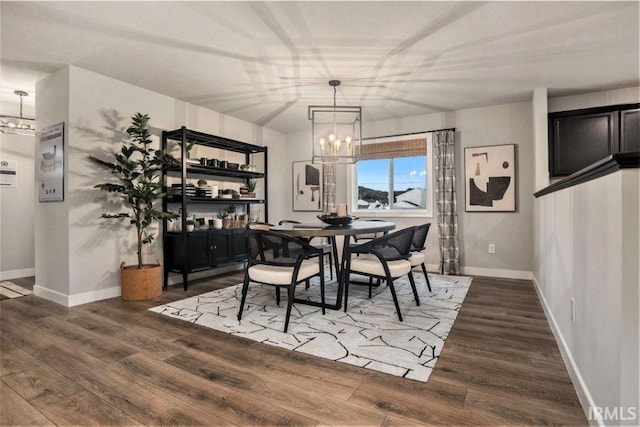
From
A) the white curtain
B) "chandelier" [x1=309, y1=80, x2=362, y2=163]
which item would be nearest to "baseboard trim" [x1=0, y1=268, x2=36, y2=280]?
"chandelier" [x1=309, y1=80, x2=362, y2=163]

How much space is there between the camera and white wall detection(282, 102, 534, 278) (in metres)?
4.42


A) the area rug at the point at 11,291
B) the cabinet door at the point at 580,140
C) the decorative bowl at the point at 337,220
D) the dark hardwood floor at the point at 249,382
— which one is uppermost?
the cabinet door at the point at 580,140

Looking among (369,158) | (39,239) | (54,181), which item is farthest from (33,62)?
(369,158)

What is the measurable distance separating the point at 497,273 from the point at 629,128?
2.28 metres

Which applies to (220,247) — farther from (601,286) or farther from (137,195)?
(601,286)

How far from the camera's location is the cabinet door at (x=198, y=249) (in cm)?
396

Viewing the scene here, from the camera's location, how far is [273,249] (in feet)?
9.09

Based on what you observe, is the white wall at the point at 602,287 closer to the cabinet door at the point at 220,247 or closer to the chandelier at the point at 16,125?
the cabinet door at the point at 220,247

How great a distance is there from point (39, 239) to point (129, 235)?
95 cm

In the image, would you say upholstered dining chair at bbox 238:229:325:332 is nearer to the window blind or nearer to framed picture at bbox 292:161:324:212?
the window blind

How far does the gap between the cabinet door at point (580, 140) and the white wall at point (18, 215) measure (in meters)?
7.32

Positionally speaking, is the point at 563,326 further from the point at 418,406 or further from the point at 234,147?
the point at 234,147

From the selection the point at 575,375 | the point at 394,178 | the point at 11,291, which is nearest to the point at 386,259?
the point at 575,375

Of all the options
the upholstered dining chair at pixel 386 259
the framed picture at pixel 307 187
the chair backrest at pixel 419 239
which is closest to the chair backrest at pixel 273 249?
the upholstered dining chair at pixel 386 259
